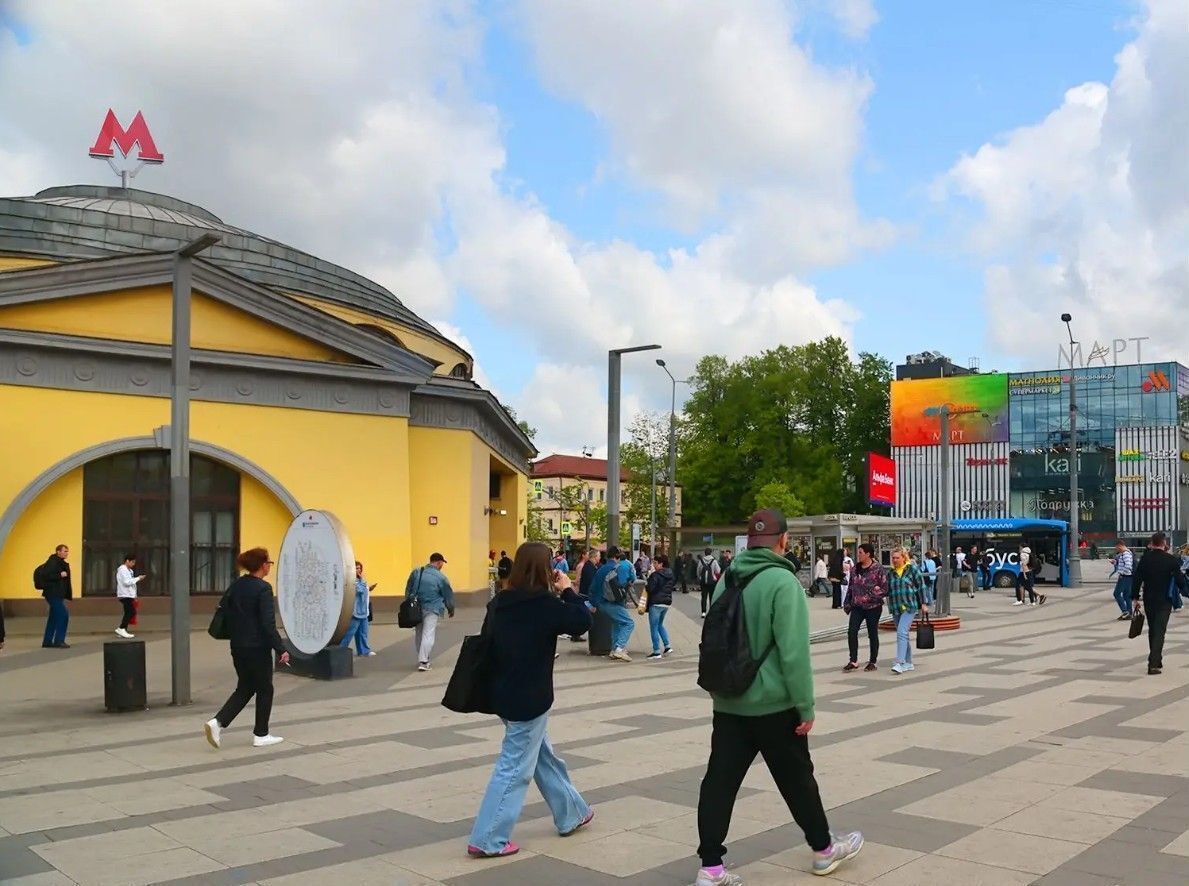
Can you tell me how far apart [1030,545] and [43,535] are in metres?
37.3

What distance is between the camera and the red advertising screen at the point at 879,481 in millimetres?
50031

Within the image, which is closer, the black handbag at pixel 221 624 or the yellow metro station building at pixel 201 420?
the black handbag at pixel 221 624

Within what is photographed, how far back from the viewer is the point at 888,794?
24.7 feet

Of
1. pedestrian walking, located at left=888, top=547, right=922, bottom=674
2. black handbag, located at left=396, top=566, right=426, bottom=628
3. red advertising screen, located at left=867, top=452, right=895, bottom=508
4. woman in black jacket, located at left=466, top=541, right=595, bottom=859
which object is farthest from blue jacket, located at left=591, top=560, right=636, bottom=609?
red advertising screen, located at left=867, top=452, right=895, bottom=508

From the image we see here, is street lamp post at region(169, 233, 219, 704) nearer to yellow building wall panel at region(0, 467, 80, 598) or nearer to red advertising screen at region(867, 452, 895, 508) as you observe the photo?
yellow building wall panel at region(0, 467, 80, 598)

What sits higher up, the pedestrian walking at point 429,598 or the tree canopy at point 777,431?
the tree canopy at point 777,431

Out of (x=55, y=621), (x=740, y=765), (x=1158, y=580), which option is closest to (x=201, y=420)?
(x=55, y=621)

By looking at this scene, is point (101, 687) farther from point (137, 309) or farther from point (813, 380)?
point (813, 380)

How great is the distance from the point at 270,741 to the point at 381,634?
40.5 feet

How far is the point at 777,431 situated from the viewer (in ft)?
231

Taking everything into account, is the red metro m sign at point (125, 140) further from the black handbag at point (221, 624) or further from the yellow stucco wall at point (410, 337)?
the black handbag at point (221, 624)

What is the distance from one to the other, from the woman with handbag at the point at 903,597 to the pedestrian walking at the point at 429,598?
601 centimetres

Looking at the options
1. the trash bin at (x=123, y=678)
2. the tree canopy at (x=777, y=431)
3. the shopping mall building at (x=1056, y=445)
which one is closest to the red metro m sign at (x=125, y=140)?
the trash bin at (x=123, y=678)

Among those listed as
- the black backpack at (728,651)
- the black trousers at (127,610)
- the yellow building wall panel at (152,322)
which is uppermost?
the yellow building wall panel at (152,322)
